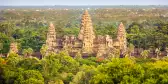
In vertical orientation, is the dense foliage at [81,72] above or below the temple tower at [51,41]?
above

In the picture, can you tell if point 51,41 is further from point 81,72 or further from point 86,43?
point 81,72

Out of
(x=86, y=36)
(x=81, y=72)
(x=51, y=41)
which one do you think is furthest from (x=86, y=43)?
(x=81, y=72)

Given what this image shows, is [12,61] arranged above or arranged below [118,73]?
below

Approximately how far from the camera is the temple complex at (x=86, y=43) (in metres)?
61.3

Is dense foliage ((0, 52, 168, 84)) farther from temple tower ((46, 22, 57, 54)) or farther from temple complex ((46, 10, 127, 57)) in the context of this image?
temple tower ((46, 22, 57, 54))

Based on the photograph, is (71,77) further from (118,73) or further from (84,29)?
(84,29)

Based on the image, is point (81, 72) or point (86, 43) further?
point (86, 43)

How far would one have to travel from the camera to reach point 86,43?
62.5m

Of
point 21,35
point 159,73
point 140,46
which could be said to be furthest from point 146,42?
point 159,73

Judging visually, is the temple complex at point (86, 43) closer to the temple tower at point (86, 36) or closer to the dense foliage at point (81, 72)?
the temple tower at point (86, 36)

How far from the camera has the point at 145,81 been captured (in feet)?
90.6

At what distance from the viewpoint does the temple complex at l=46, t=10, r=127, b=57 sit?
61269mm

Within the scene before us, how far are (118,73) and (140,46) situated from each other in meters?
43.6

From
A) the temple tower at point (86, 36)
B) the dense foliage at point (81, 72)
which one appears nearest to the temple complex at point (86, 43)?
the temple tower at point (86, 36)
